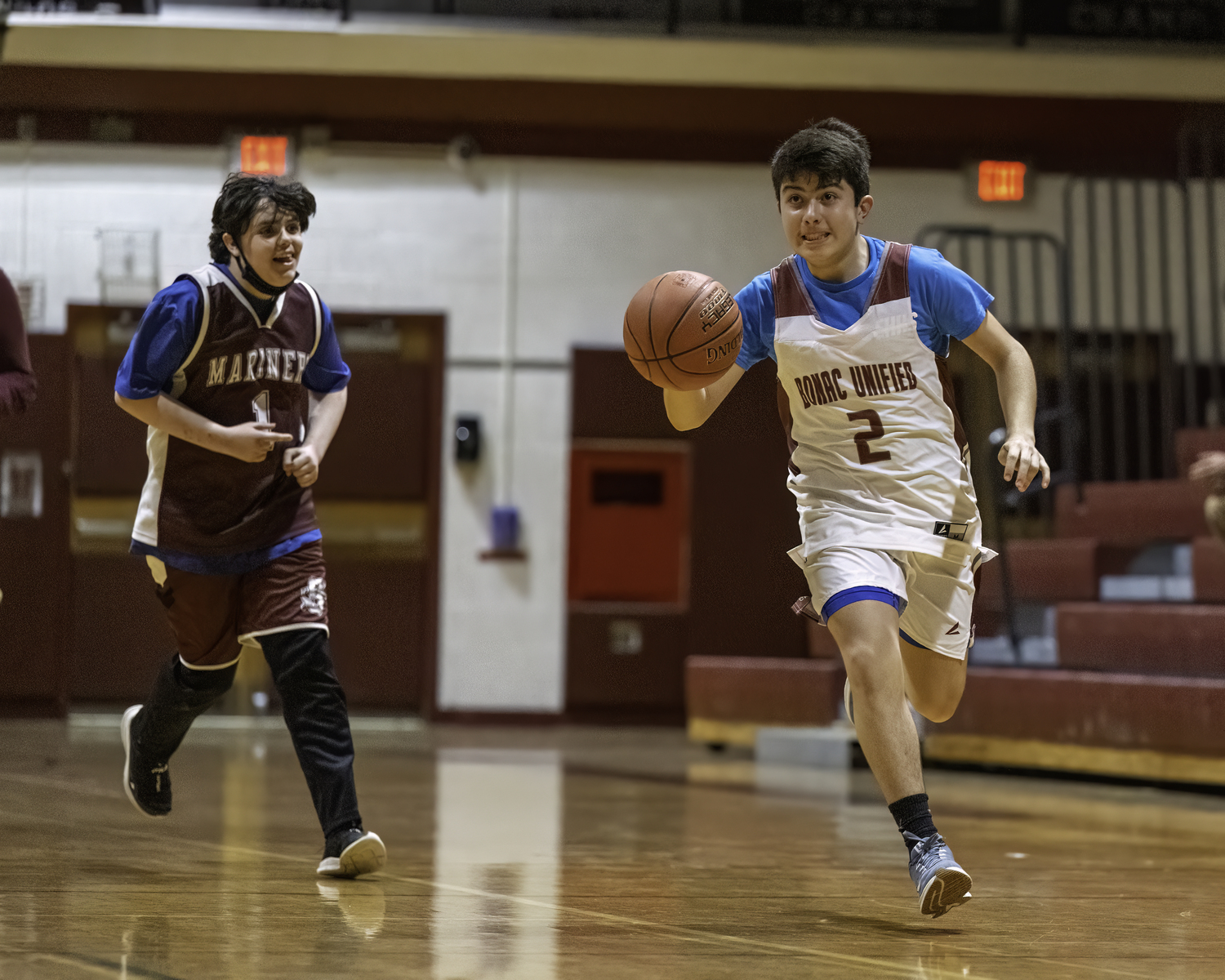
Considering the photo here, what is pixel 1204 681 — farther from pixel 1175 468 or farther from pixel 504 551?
pixel 504 551

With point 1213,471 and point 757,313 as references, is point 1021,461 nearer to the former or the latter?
point 757,313

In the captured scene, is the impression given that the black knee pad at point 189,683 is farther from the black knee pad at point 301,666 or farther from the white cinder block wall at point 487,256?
the white cinder block wall at point 487,256

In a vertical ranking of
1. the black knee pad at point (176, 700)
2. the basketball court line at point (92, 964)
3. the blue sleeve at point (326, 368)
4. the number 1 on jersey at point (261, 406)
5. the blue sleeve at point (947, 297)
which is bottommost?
the basketball court line at point (92, 964)

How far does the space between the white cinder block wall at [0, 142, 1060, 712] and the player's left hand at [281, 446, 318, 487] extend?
222 inches

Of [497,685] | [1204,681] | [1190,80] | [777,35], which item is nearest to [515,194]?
[777,35]

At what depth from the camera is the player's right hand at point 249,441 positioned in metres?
3.17

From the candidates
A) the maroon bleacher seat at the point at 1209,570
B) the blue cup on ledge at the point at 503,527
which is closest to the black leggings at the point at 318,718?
the maroon bleacher seat at the point at 1209,570

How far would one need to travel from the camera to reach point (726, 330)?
3.01m

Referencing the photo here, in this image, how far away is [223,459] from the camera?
3.32 meters

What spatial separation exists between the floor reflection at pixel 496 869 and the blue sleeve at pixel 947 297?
57.2 inches

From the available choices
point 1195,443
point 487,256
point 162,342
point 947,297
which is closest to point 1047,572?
point 1195,443

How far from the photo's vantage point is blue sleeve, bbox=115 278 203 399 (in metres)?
3.20

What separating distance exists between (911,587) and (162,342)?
67.4 inches

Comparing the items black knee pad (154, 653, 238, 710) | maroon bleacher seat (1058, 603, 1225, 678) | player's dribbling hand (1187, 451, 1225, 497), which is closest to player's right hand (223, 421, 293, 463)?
black knee pad (154, 653, 238, 710)
